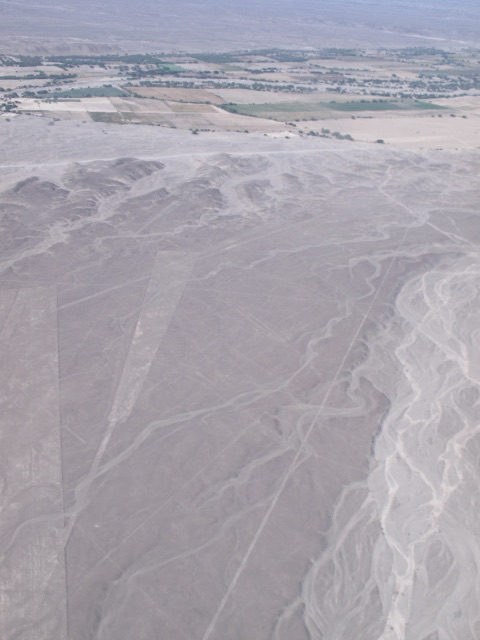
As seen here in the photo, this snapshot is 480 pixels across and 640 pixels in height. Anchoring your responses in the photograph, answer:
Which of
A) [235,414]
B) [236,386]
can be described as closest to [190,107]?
[236,386]

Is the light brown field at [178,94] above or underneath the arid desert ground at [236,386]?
above

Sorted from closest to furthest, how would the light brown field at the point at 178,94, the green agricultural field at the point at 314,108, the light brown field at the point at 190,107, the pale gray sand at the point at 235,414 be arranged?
the pale gray sand at the point at 235,414
the light brown field at the point at 190,107
the green agricultural field at the point at 314,108
the light brown field at the point at 178,94

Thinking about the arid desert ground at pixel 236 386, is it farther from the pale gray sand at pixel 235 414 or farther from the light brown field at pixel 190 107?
the light brown field at pixel 190 107

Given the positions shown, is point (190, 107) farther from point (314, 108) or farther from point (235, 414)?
point (235, 414)

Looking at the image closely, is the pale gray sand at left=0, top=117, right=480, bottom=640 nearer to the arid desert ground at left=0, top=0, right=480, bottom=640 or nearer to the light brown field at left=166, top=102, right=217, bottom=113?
the arid desert ground at left=0, top=0, right=480, bottom=640

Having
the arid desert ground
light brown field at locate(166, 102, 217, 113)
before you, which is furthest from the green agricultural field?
the arid desert ground

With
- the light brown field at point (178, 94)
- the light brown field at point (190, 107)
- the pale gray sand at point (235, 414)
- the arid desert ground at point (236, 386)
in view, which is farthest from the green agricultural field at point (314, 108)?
the pale gray sand at point (235, 414)

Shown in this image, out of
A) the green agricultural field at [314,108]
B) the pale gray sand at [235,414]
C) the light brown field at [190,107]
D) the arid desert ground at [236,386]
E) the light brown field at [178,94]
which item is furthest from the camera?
the light brown field at [178,94]
